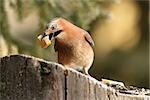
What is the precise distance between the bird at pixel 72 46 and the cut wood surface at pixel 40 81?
497 millimetres

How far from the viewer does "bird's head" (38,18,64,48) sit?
248 cm

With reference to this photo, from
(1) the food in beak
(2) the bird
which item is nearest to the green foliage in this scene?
(2) the bird

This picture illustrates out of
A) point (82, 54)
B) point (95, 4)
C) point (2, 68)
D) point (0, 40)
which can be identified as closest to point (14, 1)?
point (0, 40)

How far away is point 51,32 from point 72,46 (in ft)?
1.24

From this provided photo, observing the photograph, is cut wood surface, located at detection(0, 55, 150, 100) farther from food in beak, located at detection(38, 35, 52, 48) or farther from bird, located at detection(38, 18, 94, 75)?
bird, located at detection(38, 18, 94, 75)

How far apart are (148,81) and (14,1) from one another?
16.2ft

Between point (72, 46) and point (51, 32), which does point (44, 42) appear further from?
point (72, 46)

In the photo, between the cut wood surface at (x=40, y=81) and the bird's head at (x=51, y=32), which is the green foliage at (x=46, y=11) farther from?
the cut wood surface at (x=40, y=81)

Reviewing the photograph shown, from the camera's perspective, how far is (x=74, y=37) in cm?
283

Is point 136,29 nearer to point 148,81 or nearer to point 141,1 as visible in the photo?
point 141,1

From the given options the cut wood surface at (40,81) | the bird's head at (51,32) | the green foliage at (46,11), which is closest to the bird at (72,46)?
the bird's head at (51,32)

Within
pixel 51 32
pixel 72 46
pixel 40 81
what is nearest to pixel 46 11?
pixel 72 46

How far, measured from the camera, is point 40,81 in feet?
6.85

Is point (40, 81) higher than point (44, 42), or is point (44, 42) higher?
point (44, 42)
